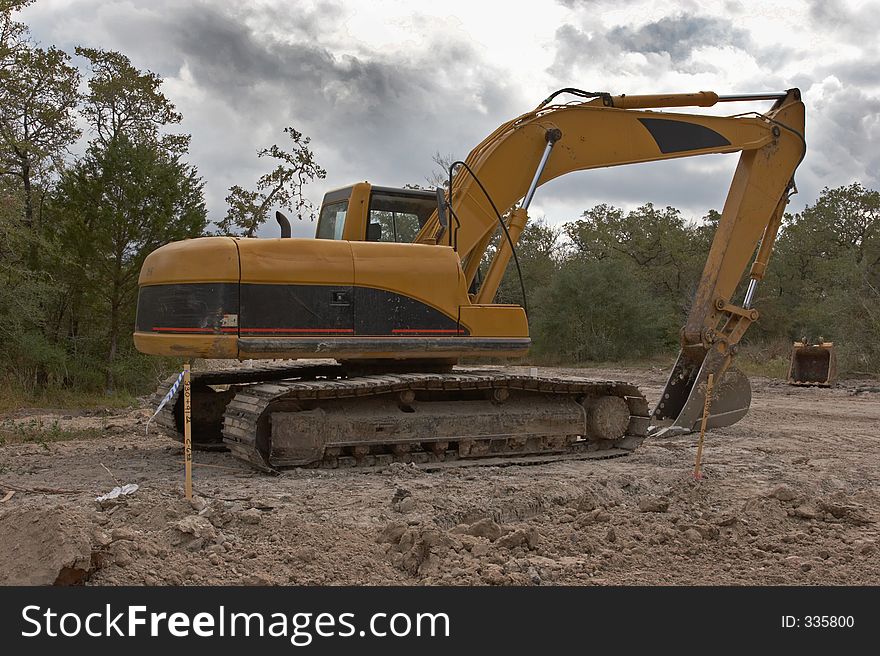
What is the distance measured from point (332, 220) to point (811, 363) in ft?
43.3

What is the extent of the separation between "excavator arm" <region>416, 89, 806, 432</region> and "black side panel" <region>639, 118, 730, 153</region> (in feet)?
0.04

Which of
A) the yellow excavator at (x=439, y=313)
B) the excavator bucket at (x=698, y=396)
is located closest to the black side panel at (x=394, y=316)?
the yellow excavator at (x=439, y=313)

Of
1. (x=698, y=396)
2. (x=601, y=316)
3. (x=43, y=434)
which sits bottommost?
(x=43, y=434)

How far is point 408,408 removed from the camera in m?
7.52

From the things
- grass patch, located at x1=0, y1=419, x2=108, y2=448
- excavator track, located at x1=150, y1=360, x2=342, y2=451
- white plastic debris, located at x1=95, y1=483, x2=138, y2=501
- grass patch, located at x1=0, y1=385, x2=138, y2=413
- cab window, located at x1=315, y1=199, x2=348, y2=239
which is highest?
cab window, located at x1=315, y1=199, x2=348, y2=239

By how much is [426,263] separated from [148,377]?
10.8m

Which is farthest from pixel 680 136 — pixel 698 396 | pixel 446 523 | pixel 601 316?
pixel 601 316

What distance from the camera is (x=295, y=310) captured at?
22.8 feet

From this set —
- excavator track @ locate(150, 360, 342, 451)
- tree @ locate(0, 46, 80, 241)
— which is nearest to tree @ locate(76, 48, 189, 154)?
tree @ locate(0, 46, 80, 241)

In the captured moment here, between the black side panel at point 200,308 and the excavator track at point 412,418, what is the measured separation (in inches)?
26.5

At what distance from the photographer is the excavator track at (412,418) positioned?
22.5 feet

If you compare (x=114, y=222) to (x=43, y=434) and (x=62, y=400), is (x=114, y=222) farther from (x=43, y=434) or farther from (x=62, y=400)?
(x=43, y=434)

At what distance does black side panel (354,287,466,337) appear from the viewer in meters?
7.14

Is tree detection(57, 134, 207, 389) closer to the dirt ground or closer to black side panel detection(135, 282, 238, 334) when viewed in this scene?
the dirt ground
